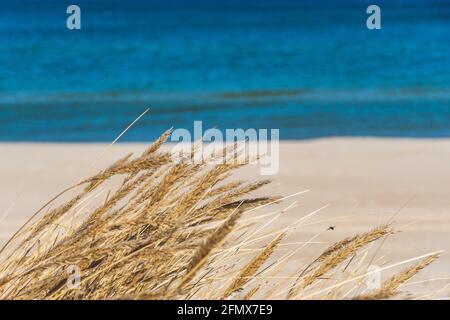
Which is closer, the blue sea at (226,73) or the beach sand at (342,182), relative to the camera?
the beach sand at (342,182)

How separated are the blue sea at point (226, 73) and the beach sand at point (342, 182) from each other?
207 centimetres

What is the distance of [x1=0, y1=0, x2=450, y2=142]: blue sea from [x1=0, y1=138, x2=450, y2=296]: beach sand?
207cm

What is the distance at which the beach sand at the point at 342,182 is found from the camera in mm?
6910

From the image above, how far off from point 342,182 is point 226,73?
49.1 feet

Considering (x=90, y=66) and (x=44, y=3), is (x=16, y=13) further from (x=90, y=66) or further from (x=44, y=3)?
(x=90, y=66)

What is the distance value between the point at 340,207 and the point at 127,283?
20.4 feet

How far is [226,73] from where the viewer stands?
Answer: 23891 mm

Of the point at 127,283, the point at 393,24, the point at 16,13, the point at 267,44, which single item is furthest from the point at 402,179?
the point at 16,13

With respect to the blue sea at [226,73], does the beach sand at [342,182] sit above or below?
below

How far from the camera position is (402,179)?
9.40 metres

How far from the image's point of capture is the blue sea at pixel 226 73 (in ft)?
50.7

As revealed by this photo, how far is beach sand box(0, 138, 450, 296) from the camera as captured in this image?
22.7 feet
